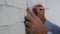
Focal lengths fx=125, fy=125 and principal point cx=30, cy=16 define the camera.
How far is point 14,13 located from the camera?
0.57m

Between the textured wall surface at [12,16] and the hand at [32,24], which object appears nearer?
the textured wall surface at [12,16]

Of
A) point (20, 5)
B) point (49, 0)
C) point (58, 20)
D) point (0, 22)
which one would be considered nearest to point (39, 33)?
point (20, 5)

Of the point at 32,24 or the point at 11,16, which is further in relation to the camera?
the point at 32,24

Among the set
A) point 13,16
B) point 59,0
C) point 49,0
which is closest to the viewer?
point 13,16

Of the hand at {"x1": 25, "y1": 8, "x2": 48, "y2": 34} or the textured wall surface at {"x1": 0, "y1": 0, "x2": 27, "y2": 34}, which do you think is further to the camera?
the hand at {"x1": 25, "y1": 8, "x2": 48, "y2": 34}

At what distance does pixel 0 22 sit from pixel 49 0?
0.94 meters

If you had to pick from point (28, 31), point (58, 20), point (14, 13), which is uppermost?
point (14, 13)

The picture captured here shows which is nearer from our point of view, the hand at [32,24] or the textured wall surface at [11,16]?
the textured wall surface at [11,16]

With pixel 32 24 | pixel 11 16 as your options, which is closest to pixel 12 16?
pixel 11 16

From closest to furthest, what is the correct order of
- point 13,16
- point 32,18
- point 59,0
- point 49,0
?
point 13,16
point 32,18
point 49,0
point 59,0

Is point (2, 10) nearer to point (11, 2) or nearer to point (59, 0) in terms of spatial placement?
point (11, 2)

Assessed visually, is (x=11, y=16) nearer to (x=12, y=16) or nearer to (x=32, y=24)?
(x=12, y=16)

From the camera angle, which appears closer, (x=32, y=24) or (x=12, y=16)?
(x=12, y=16)

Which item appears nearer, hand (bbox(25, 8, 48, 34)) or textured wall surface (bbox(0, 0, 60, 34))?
textured wall surface (bbox(0, 0, 60, 34))
